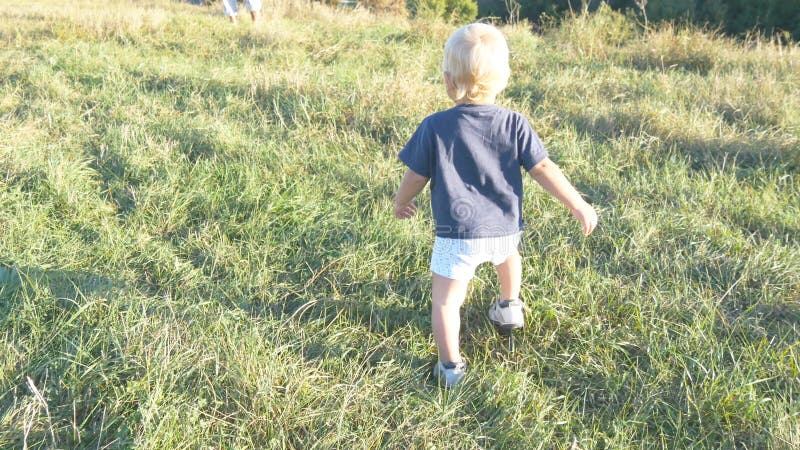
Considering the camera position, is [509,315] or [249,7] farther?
[249,7]

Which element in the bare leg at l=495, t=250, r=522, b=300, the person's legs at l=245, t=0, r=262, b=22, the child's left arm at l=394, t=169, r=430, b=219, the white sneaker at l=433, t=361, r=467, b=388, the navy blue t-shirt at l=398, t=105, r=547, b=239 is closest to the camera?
the navy blue t-shirt at l=398, t=105, r=547, b=239

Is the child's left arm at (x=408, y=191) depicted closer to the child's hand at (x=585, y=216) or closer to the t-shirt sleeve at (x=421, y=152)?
the t-shirt sleeve at (x=421, y=152)

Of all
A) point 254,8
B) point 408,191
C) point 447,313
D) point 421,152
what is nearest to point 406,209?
point 408,191

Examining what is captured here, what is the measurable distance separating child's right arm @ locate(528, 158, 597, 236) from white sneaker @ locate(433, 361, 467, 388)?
2.18 ft

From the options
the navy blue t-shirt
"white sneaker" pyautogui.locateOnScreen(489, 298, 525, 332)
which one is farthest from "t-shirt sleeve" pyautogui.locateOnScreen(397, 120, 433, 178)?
"white sneaker" pyautogui.locateOnScreen(489, 298, 525, 332)

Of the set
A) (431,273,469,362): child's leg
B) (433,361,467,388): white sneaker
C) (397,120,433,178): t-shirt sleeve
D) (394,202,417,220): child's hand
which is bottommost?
(433,361,467,388): white sneaker

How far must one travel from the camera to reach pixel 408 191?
2.07 metres

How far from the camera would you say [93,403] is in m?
1.95

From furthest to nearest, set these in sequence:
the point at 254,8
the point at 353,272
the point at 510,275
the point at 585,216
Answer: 1. the point at 254,8
2. the point at 353,272
3. the point at 510,275
4. the point at 585,216

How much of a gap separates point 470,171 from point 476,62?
35cm

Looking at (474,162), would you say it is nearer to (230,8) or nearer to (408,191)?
(408,191)

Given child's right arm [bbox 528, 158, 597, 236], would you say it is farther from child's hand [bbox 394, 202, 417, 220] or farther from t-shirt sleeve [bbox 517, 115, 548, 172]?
child's hand [bbox 394, 202, 417, 220]

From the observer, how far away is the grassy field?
6.38 feet

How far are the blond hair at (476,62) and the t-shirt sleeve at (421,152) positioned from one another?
0.52ft
